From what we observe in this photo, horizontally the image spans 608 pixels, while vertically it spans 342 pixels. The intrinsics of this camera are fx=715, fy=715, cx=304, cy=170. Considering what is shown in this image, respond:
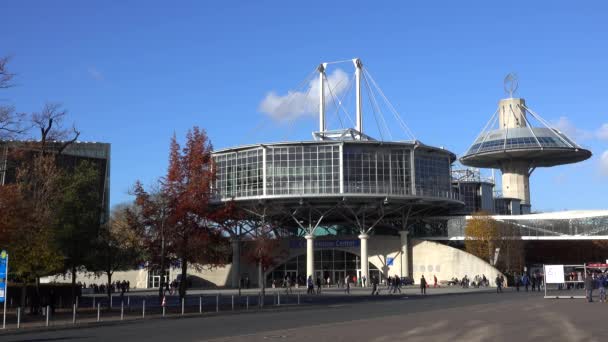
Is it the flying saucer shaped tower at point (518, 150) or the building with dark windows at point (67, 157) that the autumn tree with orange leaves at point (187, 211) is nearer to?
the building with dark windows at point (67, 157)

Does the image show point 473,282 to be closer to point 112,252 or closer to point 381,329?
point 112,252

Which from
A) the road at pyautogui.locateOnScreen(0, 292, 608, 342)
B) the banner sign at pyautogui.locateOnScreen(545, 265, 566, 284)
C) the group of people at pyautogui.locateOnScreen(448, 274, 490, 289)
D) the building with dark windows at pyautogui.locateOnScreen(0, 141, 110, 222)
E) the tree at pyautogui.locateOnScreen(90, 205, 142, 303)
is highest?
the building with dark windows at pyautogui.locateOnScreen(0, 141, 110, 222)

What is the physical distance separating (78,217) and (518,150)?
83781mm

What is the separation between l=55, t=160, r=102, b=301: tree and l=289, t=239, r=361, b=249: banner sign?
4888 cm

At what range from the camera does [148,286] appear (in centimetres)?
9919

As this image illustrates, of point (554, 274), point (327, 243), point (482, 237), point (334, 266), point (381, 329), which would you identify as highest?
point (482, 237)

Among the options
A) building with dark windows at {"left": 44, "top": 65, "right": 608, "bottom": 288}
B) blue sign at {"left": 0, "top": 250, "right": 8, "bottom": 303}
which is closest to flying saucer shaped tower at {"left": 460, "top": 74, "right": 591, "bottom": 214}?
building with dark windows at {"left": 44, "top": 65, "right": 608, "bottom": 288}

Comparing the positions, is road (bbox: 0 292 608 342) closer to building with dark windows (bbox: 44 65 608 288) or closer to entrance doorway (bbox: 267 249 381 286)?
building with dark windows (bbox: 44 65 608 288)

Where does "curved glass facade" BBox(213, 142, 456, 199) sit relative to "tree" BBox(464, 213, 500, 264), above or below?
above

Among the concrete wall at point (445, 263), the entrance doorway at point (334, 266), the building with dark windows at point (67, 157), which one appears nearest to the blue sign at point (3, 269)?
the building with dark windows at point (67, 157)

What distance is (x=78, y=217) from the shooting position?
1491 inches

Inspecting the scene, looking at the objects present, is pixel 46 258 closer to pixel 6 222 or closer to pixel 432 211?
pixel 6 222

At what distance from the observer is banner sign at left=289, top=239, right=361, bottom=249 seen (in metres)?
85.7

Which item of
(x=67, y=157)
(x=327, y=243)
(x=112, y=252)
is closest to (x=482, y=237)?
(x=327, y=243)
